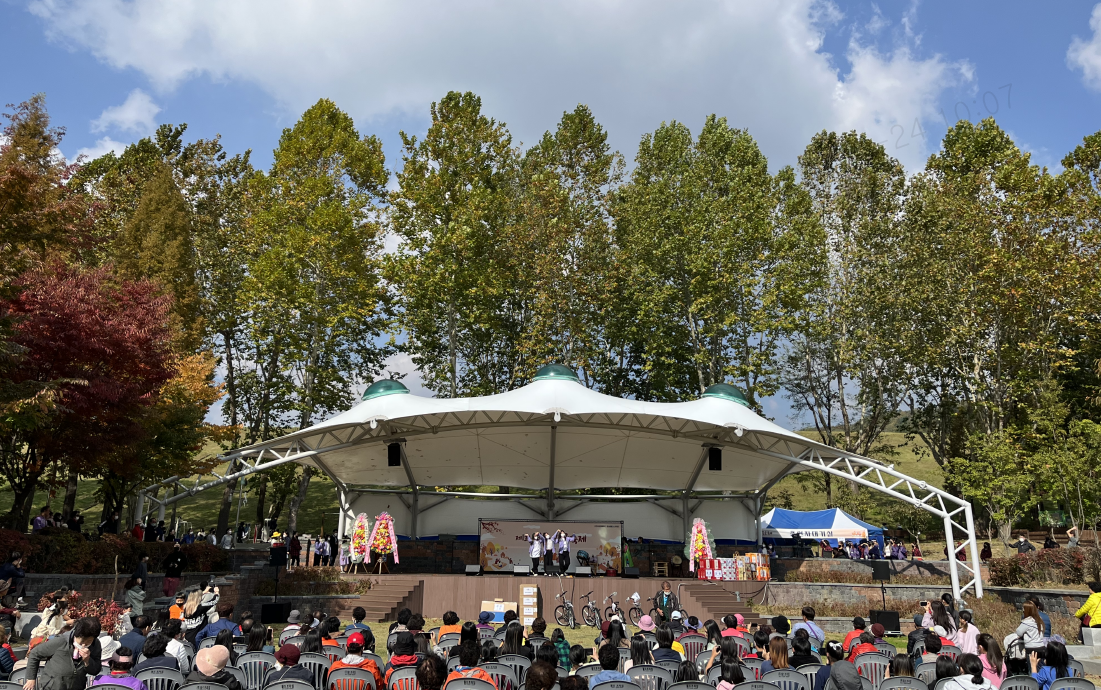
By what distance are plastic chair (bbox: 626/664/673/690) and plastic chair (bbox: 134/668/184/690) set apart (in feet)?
12.0

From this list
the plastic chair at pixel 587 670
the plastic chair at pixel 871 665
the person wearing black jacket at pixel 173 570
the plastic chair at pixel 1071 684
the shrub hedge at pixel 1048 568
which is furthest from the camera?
the shrub hedge at pixel 1048 568

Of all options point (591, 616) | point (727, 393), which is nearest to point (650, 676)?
point (591, 616)

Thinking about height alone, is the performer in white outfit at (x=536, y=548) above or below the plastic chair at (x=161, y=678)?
above

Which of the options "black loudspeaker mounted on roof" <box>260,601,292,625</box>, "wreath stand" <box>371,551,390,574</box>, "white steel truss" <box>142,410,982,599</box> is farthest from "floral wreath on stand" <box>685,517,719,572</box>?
"black loudspeaker mounted on roof" <box>260,601,292,625</box>

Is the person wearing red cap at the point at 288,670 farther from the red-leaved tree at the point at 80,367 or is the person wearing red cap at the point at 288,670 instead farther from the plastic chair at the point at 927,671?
the red-leaved tree at the point at 80,367

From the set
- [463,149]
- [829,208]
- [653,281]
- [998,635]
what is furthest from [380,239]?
[998,635]

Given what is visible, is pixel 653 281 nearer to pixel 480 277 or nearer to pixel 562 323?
pixel 562 323

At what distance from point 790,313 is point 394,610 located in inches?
779

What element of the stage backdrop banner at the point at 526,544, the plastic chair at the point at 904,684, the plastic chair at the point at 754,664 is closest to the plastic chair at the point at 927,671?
the plastic chair at the point at 904,684

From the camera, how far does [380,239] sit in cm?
3089

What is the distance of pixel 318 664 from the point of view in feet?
22.2

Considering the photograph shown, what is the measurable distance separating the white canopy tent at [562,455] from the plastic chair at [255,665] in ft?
41.2

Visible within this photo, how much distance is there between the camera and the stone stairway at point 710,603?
1767 cm

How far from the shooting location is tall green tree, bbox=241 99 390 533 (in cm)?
2692
